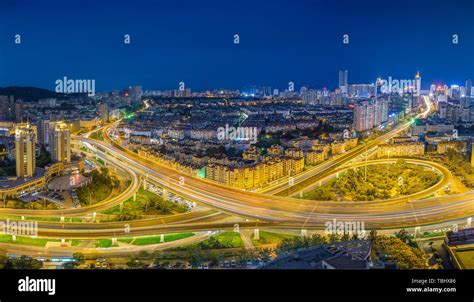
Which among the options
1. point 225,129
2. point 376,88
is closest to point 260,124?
point 225,129

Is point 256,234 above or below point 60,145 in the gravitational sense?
below
